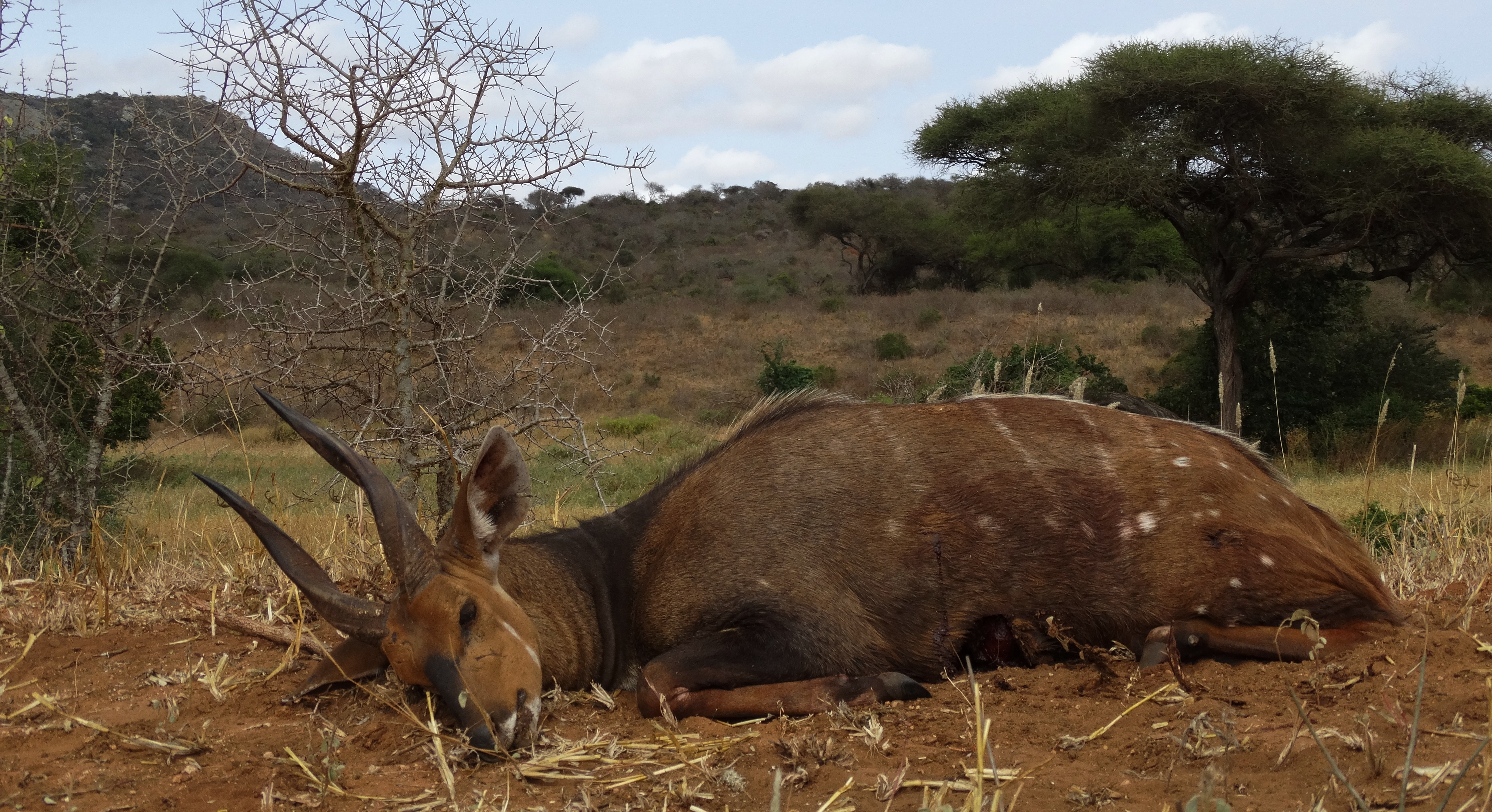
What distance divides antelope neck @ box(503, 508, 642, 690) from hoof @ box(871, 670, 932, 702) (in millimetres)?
1058

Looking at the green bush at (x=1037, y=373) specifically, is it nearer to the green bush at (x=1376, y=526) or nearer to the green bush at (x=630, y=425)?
the green bush at (x=1376, y=526)

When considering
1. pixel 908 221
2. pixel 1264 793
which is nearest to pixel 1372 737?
pixel 1264 793

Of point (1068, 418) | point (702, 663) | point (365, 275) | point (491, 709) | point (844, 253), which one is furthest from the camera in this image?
point (844, 253)

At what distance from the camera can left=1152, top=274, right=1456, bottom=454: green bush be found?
20188 millimetres

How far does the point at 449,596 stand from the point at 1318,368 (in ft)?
67.7

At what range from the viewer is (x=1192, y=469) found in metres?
4.60

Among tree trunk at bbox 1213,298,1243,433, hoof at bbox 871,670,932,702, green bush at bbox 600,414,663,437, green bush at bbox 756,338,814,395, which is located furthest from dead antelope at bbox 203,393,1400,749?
green bush at bbox 756,338,814,395

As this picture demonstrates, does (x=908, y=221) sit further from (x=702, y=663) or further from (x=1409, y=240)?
(x=702, y=663)

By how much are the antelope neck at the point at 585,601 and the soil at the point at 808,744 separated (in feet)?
0.55

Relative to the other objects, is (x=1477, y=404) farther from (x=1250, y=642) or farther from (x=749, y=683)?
(x=749, y=683)

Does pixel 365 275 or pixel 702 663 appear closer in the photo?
pixel 702 663

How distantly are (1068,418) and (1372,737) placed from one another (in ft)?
7.27

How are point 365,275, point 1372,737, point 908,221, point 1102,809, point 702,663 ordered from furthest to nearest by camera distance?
point 908,221, point 365,275, point 702,663, point 1372,737, point 1102,809

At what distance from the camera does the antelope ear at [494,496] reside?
3.84m
